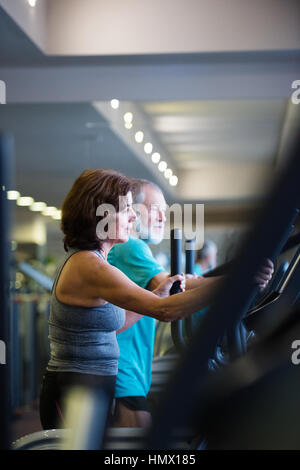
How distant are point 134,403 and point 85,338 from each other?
1.25 feet

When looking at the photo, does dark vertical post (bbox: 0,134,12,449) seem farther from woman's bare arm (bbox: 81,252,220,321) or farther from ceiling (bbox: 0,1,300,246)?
ceiling (bbox: 0,1,300,246)

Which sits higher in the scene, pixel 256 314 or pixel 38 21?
pixel 38 21

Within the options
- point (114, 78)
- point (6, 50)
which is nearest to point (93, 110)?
point (114, 78)

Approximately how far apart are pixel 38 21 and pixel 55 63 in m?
0.42

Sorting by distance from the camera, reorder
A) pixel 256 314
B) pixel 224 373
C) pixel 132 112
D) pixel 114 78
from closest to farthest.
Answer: pixel 224 373 → pixel 256 314 → pixel 114 78 → pixel 132 112

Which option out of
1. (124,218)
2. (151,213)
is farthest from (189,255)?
(124,218)

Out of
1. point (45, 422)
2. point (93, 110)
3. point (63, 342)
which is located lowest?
point (45, 422)

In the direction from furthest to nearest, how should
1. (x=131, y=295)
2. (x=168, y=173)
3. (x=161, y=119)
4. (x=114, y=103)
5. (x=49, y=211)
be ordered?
(x=49, y=211) < (x=168, y=173) < (x=161, y=119) < (x=114, y=103) < (x=131, y=295)

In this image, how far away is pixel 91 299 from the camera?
1.31m

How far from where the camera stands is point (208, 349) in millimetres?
474

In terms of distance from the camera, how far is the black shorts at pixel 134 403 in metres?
1.61

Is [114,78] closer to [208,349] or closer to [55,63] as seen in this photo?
[55,63]

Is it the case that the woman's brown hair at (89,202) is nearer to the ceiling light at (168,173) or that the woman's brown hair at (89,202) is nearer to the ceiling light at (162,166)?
the ceiling light at (162,166)

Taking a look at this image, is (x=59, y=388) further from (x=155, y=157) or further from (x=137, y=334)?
(x=155, y=157)
